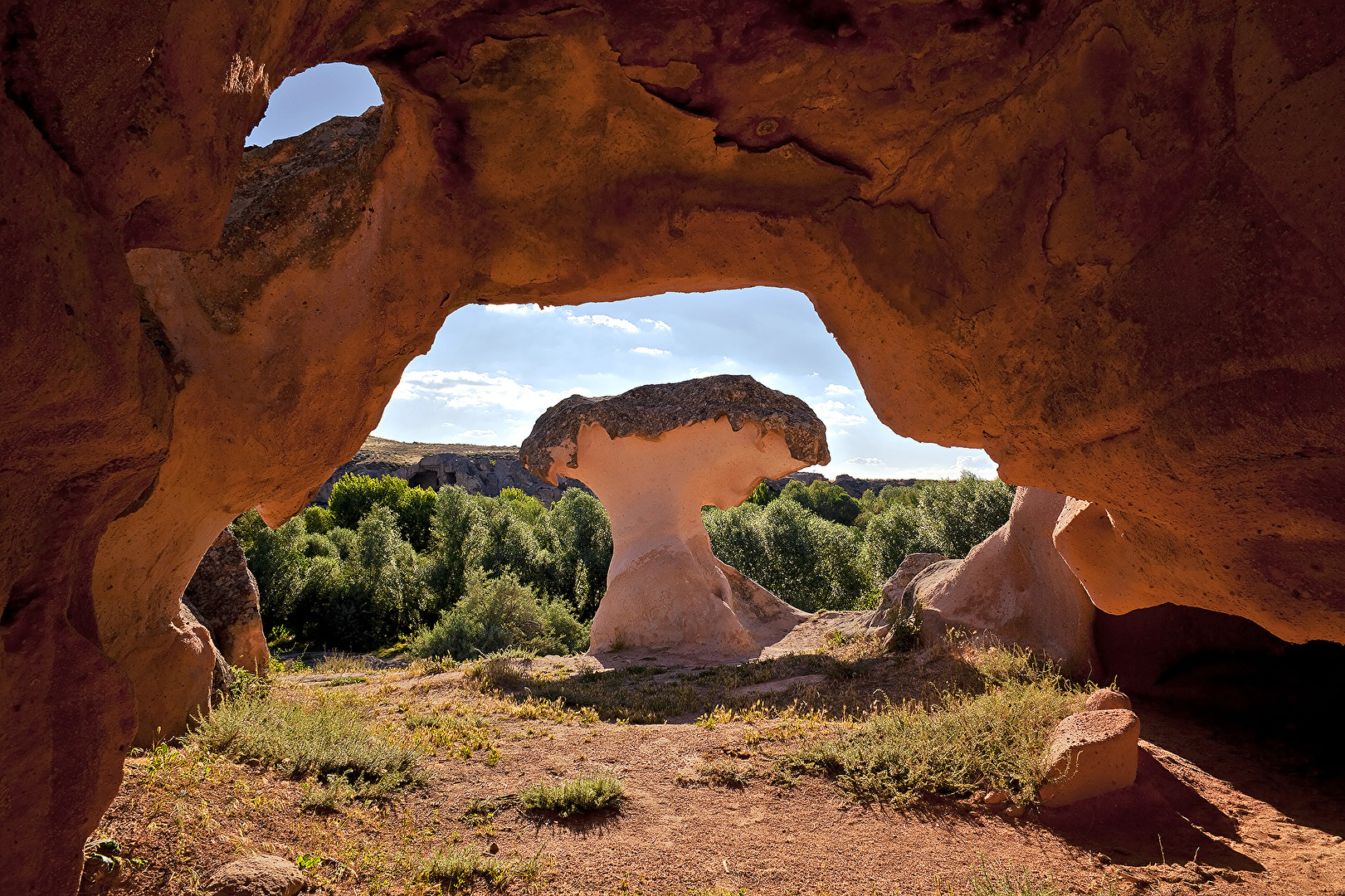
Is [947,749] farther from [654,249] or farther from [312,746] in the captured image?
[312,746]

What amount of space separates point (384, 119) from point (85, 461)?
190 centimetres

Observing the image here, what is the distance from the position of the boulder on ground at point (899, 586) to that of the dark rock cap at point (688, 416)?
1.81m

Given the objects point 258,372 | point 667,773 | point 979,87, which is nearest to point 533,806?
point 667,773

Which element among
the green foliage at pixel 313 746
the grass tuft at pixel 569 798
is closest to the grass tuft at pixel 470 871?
the grass tuft at pixel 569 798

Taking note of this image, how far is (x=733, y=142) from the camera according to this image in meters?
2.86

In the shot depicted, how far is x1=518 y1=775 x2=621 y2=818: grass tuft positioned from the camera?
149 inches

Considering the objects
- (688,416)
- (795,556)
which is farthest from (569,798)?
(795,556)

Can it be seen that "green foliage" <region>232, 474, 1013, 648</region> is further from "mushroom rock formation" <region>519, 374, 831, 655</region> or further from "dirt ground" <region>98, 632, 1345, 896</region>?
"dirt ground" <region>98, 632, 1345, 896</region>

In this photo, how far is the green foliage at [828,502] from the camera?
35312 mm

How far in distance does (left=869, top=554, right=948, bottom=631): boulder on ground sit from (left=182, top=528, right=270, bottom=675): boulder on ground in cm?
625

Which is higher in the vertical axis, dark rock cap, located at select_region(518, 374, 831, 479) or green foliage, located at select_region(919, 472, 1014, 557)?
dark rock cap, located at select_region(518, 374, 831, 479)

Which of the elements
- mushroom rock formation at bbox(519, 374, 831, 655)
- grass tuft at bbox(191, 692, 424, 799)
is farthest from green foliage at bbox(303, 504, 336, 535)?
grass tuft at bbox(191, 692, 424, 799)

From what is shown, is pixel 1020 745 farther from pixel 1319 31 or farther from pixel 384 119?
pixel 384 119

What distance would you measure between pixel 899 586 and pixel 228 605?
7302mm
